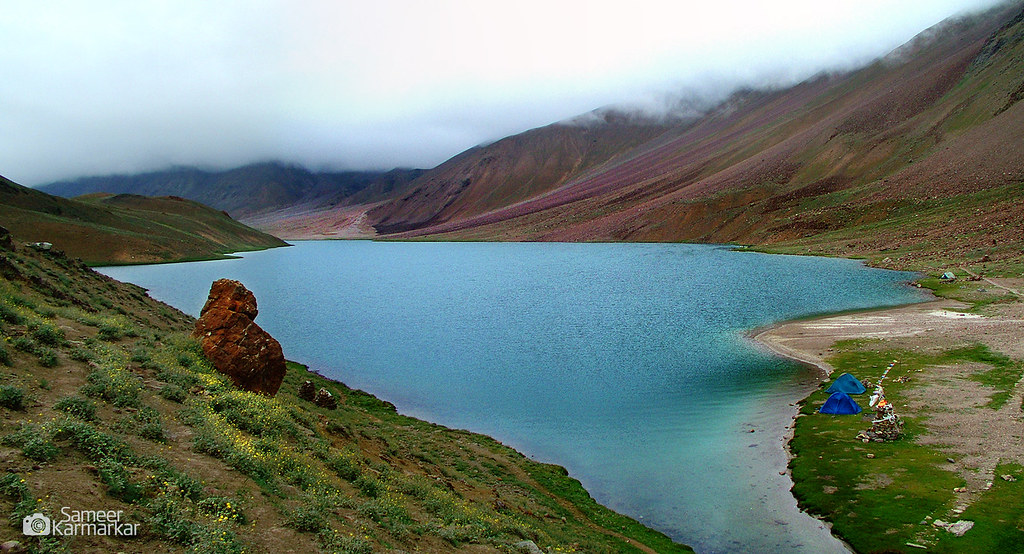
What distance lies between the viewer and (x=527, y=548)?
13.7 meters

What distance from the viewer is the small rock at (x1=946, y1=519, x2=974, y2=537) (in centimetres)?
1694

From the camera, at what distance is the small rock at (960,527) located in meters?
16.9

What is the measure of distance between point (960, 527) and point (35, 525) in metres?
Result: 23.7

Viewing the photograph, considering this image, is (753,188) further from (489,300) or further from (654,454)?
(654,454)

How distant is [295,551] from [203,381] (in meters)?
9.03

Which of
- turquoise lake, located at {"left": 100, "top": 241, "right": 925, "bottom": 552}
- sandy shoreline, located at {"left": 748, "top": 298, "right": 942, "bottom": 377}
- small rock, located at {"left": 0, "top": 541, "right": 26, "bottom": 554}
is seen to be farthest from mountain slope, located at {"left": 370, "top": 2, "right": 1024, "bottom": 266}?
small rock, located at {"left": 0, "top": 541, "right": 26, "bottom": 554}

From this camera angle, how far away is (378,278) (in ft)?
353

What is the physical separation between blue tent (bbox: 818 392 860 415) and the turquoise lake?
2.18 m

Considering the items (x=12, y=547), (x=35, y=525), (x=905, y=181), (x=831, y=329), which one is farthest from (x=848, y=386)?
(x=905, y=181)

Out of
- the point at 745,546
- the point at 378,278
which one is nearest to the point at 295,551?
the point at 745,546

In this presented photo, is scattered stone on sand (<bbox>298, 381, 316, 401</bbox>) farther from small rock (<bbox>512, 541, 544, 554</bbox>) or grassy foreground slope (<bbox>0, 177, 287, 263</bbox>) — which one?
grassy foreground slope (<bbox>0, 177, 287, 263</bbox>)

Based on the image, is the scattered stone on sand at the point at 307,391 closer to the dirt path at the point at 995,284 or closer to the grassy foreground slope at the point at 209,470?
the grassy foreground slope at the point at 209,470

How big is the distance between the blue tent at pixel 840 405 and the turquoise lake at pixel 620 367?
2.18 m

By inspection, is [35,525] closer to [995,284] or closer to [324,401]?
[324,401]
